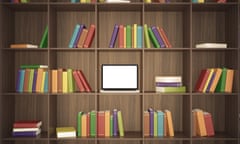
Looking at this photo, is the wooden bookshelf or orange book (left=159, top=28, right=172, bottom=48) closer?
orange book (left=159, top=28, right=172, bottom=48)

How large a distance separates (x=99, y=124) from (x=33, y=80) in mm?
860

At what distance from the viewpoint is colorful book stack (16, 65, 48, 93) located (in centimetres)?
330

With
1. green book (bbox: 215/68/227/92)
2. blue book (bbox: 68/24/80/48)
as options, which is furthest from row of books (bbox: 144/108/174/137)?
blue book (bbox: 68/24/80/48)

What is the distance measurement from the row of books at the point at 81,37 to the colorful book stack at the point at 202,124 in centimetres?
140

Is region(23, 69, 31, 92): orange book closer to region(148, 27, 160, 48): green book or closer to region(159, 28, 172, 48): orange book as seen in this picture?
region(148, 27, 160, 48): green book

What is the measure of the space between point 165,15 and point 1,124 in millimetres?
2201

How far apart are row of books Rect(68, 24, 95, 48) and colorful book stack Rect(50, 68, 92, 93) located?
0.29 m

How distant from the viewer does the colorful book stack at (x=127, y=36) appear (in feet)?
10.8

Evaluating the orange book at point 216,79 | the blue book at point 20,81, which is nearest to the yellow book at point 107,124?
the blue book at point 20,81

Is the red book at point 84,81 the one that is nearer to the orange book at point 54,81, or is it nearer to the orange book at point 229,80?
the orange book at point 54,81

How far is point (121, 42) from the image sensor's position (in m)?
3.32

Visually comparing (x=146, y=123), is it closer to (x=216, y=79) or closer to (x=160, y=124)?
(x=160, y=124)

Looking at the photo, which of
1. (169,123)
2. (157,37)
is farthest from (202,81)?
(157,37)

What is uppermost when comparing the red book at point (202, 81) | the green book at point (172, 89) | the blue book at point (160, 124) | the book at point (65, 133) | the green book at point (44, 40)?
the green book at point (44, 40)
